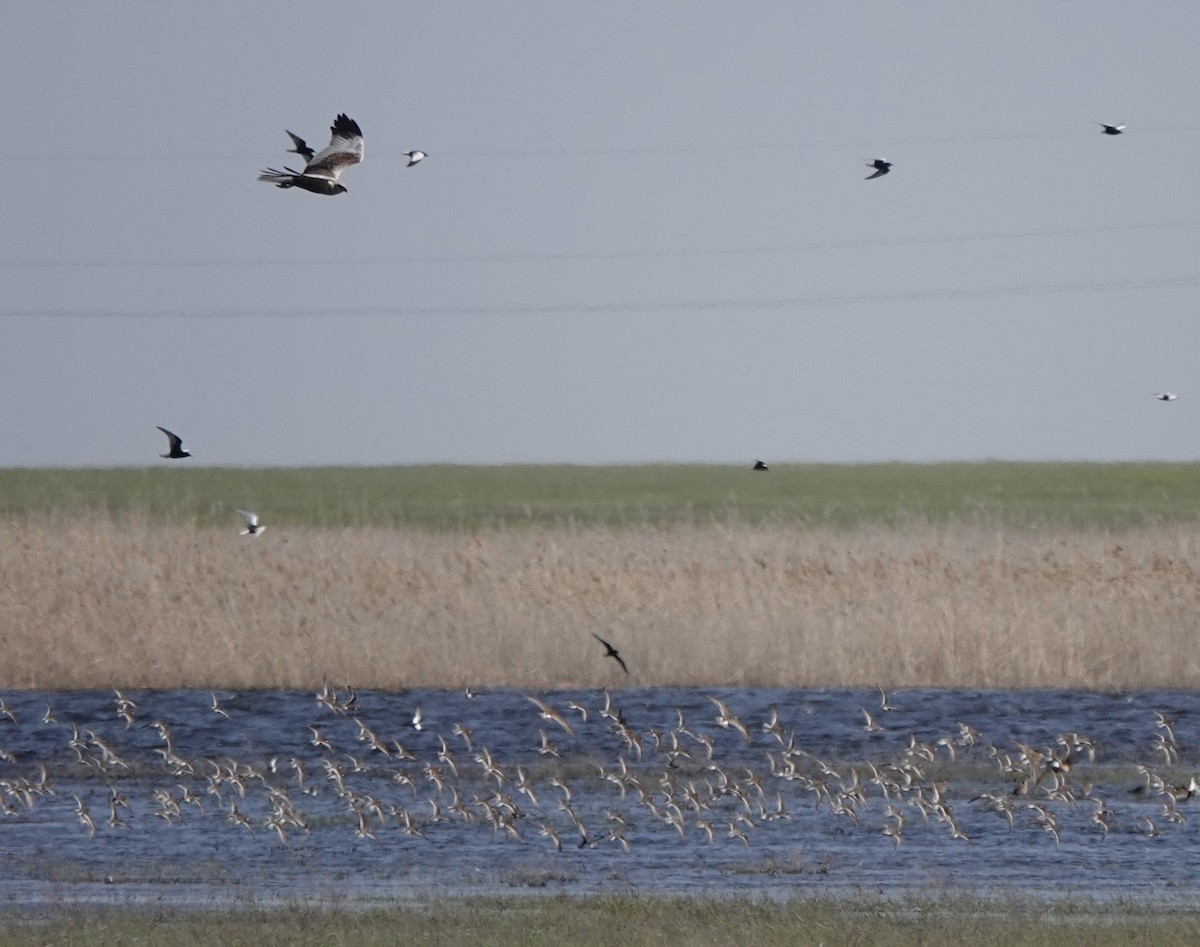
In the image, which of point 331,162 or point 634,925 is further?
point 331,162

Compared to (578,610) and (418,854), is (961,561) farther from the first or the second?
(418,854)

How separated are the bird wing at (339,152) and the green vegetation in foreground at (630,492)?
38796mm

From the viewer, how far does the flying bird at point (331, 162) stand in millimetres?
11773

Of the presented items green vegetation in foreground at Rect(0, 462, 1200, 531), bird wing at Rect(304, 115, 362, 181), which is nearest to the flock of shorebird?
bird wing at Rect(304, 115, 362, 181)

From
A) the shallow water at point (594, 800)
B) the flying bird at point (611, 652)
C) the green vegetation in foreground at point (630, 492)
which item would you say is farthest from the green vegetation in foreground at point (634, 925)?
the green vegetation in foreground at point (630, 492)

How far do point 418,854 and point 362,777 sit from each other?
3762 mm

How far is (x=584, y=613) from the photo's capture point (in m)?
22.6

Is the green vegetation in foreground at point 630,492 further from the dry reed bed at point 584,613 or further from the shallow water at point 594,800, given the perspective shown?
the shallow water at point 594,800

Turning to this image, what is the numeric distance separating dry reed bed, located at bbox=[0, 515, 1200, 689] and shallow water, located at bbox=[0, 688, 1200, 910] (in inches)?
18.8

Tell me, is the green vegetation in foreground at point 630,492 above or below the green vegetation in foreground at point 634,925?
above

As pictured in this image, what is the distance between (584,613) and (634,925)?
41.4 feet

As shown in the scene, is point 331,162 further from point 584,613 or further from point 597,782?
point 584,613

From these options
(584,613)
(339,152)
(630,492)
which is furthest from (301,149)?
(630,492)

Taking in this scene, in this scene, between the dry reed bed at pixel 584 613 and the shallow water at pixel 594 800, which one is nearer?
the shallow water at pixel 594 800
